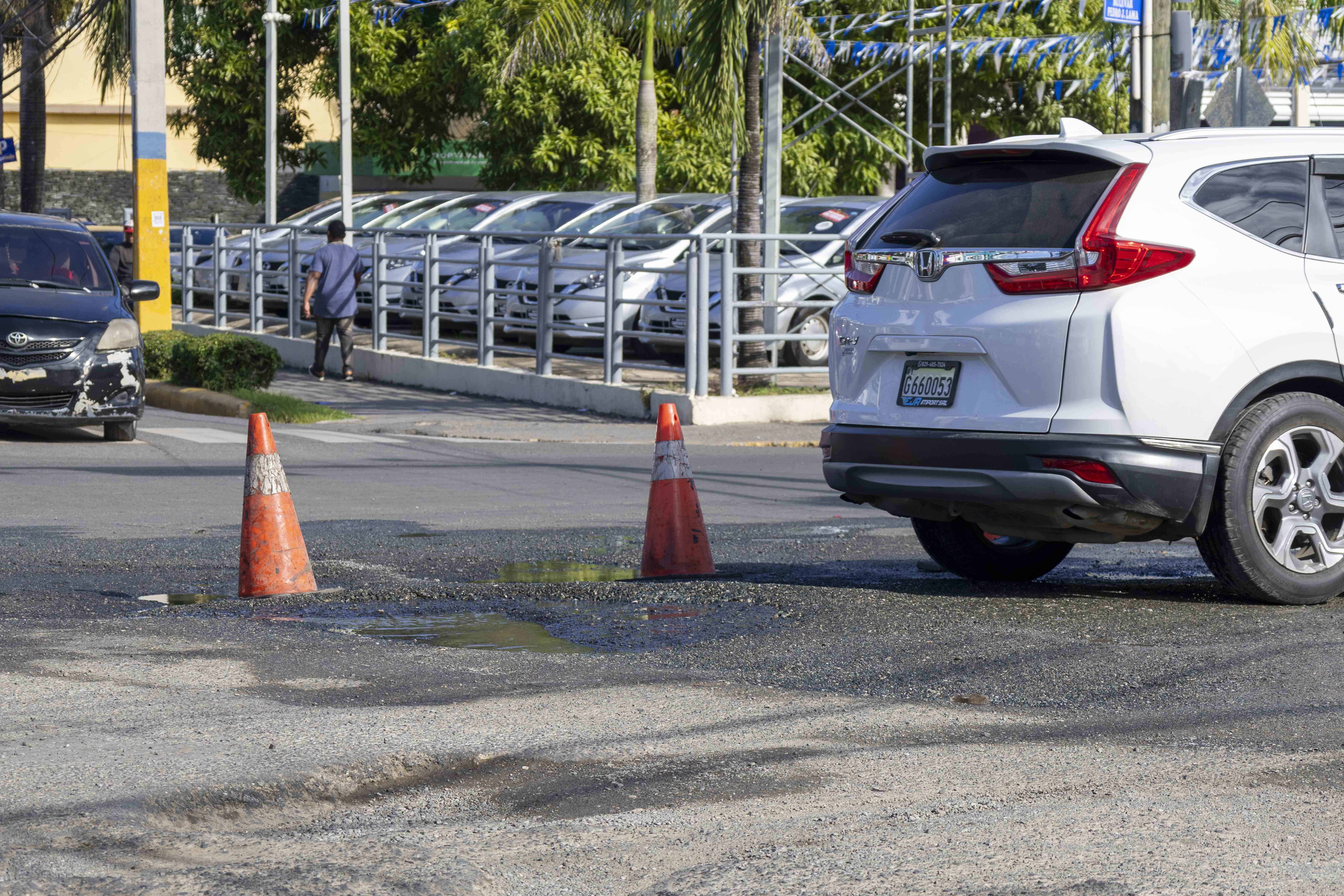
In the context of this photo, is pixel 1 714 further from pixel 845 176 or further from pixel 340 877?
pixel 845 176

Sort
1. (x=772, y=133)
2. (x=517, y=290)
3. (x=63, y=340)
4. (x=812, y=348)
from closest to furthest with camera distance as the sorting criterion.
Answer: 1. (x=63, y=340)
2. (x=812, y=348)
3. (x=772, y=133)
4. (x=517, y=290)

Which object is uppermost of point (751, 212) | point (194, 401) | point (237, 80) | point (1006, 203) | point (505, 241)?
point (237, 80)

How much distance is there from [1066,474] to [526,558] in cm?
301

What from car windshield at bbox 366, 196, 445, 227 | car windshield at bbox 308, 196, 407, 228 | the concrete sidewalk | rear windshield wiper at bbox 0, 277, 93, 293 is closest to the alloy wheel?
the concrete sidewalk

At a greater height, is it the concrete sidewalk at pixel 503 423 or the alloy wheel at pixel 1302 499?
the alloy wheel at pixel 1302 499

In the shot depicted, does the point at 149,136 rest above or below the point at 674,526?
→ above

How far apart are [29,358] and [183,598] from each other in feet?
22.0

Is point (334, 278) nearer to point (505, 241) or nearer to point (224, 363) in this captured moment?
point (505, 241)

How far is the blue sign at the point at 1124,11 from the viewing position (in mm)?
14102

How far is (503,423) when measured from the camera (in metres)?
16.7

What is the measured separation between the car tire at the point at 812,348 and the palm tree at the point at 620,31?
142 inches

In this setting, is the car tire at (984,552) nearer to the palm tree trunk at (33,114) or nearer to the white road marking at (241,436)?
the white road marking at (241,436)

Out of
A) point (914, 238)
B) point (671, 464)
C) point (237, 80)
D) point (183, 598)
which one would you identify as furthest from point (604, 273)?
point (237, 80)

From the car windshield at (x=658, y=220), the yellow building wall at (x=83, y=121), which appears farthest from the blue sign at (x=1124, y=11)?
the yellow building wall at (x=83, y=121)
